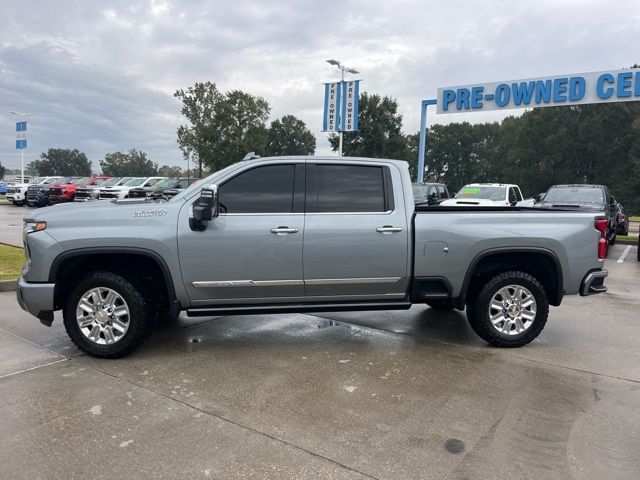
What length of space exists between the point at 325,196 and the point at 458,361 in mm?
2053

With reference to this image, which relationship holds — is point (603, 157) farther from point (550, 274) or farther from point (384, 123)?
point (550, 274)

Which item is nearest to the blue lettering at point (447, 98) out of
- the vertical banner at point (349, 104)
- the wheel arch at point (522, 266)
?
the vertical banner at point (349, 104)

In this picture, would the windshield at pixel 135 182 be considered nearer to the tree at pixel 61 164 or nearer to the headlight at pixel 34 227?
the headlight at pixel 34 227

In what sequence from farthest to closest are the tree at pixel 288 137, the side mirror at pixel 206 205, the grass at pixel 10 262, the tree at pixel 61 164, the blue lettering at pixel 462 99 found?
the tree at pixel 61 164, the tree at pixel 288 137, the blue lettering at pixel 462 99, the grass at pixel 10 262, the side mirror at pixel 206 205

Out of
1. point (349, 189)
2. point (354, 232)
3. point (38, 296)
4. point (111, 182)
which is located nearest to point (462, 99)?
point (349, 189)

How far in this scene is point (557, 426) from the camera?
3461 millimetres

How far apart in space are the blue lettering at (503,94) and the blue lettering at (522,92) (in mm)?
230

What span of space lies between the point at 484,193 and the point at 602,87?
652cm

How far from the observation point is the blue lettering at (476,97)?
2052 centimetres

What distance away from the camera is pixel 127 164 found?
125688 mm

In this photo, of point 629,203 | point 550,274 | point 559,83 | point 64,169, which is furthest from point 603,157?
point 64,169

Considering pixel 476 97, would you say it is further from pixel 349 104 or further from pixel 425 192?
pixel 349 104

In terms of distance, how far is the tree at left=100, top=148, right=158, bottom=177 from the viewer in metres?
121

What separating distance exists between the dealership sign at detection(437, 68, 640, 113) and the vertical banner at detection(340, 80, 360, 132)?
7360 mm
